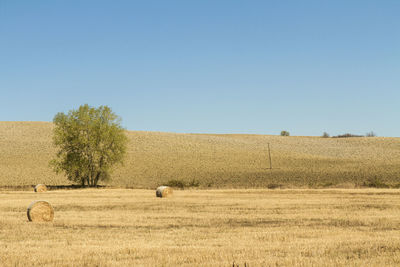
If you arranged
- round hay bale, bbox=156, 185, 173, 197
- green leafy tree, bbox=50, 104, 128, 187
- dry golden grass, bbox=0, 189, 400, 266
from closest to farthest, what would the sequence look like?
dry golden grass, bbox=0, 189, 400, 266 < round hay bale, bbox=156, 185, 173, 197 < green leafy tree, bbox=50, 104, 128, 187

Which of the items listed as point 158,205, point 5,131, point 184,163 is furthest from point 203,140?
point 158,205

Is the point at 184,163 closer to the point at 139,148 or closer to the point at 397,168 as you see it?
the point at 139,148

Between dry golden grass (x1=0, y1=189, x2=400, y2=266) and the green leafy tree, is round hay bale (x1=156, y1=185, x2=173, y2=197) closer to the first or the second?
dry golden grass (x1=0, y1=189, x2=400, y2=266)

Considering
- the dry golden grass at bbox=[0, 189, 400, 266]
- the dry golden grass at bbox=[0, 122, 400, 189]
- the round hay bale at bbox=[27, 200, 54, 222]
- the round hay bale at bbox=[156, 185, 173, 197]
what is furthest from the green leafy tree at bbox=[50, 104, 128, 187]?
the round hay bale at bbox=[27, 200, 54, 222]

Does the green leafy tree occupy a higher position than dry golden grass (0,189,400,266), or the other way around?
the green leafy tree

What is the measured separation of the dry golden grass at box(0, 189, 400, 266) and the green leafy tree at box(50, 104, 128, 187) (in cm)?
3009

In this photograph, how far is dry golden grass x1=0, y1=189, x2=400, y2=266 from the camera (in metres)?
11.6

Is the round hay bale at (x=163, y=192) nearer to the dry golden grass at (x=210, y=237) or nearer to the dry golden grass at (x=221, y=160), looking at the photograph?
the dry golden grass at (x=210, y=237)

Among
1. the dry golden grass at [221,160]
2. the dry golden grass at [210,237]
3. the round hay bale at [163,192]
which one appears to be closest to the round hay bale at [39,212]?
the dry golden grass at [210,237]

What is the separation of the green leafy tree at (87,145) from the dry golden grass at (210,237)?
30.1 m

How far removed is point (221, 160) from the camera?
77875 mm

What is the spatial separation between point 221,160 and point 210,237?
206 feet

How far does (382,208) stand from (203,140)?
7810 centimetres

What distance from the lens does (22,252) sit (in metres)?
12.5
